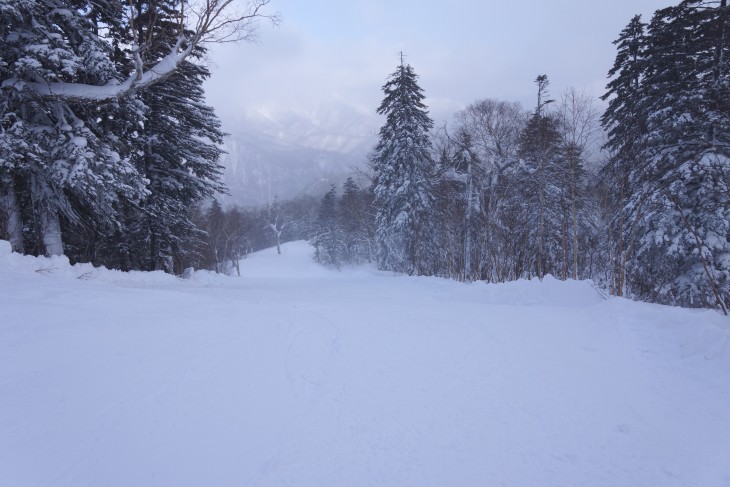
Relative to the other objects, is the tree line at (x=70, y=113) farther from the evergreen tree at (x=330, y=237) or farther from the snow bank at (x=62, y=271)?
the evergreen tree at (x=330, y=237)

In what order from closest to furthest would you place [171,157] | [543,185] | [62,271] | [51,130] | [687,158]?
[62,271] < [51,130] < [687,158] < [171,157] < [543,185]

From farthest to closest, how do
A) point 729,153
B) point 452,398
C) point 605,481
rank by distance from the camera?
point 729,153 → point 452,398 → point 605,481

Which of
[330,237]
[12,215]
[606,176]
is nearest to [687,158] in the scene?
[606,176]

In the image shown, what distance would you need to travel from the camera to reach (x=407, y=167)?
68.1 ft

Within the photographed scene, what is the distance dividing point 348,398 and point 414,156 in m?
18.8

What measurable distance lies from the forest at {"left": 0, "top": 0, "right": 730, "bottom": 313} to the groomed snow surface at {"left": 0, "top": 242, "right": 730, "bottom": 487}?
298 cm

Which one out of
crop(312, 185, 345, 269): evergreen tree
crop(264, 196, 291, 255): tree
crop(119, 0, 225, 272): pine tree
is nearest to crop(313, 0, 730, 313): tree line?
crop(119, 0, 225, 272): pine tree

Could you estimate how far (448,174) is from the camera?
64.5ft

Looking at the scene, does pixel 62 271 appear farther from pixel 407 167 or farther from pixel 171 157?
pixel 407 167

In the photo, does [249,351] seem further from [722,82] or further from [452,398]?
[722,82]

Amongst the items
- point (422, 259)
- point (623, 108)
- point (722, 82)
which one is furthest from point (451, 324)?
point (422, 259)

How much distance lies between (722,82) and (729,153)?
239 centimetres

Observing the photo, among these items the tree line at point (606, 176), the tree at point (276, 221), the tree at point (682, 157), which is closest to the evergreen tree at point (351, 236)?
the tree at point (276, 221)

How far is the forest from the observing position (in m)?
7.53
